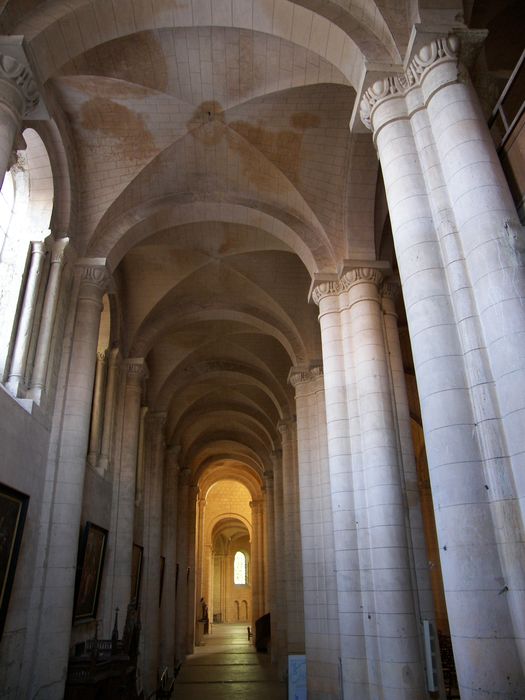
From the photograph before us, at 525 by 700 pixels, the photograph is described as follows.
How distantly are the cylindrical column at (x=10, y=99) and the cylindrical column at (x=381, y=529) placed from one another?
5.66 m

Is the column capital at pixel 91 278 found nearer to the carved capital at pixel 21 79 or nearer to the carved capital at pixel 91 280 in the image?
the carved capital at pixel 91 280

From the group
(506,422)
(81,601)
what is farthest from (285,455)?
(506,422)

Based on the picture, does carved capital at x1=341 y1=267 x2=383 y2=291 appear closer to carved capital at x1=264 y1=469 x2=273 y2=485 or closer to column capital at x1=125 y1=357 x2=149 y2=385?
column capital at x1=125 y1=357 x2=149 y2=385

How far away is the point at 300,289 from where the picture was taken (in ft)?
48.1

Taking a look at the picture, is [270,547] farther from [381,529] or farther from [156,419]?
[381,529]

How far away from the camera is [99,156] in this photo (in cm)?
1007

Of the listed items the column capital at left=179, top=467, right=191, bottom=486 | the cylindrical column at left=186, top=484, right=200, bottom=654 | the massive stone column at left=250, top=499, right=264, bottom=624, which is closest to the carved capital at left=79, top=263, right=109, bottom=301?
the column capital at left=179, top=467, right=191, bottom=486

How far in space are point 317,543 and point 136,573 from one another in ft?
16.7

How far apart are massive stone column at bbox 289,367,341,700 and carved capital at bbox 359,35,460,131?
831 centimetres

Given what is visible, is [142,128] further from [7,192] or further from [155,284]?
[155,284]

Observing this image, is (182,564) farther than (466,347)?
Yes

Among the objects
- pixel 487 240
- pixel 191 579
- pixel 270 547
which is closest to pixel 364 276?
pixel 487 240

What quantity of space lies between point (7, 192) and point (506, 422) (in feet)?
26.1

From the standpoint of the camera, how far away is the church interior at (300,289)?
14.8 ft
